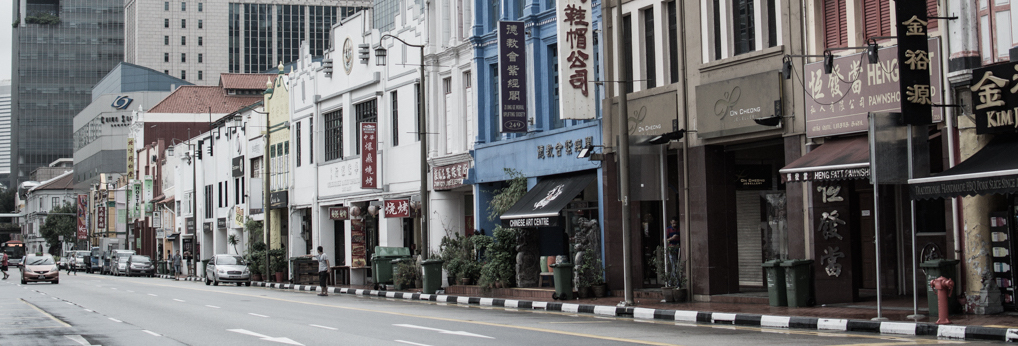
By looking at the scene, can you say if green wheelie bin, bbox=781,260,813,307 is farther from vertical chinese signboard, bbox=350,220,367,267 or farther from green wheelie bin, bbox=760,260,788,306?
vertical chinese signboard, bbox=350,220,367,267

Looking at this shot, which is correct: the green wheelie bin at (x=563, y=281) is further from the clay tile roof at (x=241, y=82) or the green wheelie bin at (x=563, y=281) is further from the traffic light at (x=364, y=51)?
the clay tile roof at (x=241, y=82)

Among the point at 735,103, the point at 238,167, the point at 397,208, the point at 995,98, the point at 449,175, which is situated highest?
the point at 238,167

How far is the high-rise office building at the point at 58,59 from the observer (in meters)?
165

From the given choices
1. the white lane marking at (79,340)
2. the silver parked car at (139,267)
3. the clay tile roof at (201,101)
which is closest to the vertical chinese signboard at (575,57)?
the white lane marking at (79,340)

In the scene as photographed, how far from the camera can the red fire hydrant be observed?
14773 mm

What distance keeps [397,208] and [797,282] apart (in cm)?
1964

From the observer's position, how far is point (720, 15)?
22188 mm

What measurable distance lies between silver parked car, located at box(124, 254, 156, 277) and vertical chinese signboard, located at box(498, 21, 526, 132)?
→ 48899mm

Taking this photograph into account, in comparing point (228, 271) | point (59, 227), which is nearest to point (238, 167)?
point (228, 271)

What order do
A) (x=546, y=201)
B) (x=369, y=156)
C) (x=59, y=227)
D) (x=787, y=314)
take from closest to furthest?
(x=787, y=314) < (x=546, y=201) < (x=369, y=156) < (x=59, y=227)

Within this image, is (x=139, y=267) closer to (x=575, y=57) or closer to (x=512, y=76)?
(x=512, y=76)

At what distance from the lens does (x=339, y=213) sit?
137ft

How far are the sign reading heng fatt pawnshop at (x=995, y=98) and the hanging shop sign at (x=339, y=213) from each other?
2933cm

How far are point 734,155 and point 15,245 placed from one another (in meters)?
126
